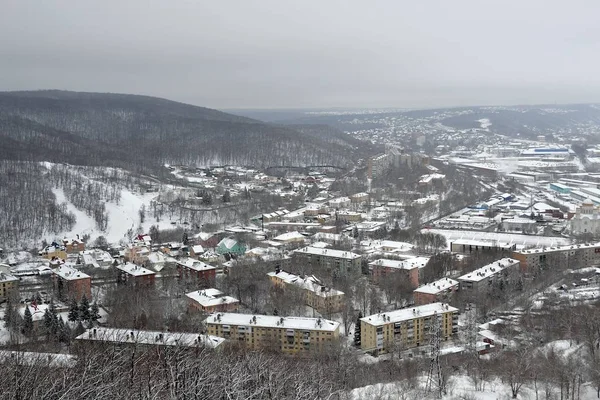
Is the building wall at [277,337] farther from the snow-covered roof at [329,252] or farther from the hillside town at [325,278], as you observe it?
the snow-covered roof at [329,252]

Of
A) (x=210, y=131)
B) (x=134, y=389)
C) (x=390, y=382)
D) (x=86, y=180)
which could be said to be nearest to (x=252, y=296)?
(x=390, y=382)

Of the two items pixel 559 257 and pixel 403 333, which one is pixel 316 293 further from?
pixel 559 257

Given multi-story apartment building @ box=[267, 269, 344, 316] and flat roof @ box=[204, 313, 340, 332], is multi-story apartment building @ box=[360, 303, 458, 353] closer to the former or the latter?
flat roof @ box=[204, 313, 340, 332]

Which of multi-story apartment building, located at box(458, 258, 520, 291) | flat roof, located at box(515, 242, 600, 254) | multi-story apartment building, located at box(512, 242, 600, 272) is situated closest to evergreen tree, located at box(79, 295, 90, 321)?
multi-story apartment building, located at box(458, 258, 520, 291)

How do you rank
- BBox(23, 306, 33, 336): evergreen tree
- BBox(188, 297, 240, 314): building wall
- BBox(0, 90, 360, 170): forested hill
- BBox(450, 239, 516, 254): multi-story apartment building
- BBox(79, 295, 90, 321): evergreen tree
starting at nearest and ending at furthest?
BBox(23, 306, 33, 336): evergreen tree, BBox(79, 295, 90, 321): evergreen tree, BBox(188, 297, 240, 314): building wall, BBox(450, 239, 516, 254): multi-story apartment building, BBox(0, 90, 360, 170): forested hill

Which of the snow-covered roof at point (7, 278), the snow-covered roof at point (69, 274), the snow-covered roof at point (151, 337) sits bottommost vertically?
the snow-covered roof at point (7, 278)

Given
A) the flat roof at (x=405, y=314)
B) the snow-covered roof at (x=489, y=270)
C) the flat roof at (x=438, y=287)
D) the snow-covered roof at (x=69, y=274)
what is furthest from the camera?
the snow-covered roof at (x=69, y=274)

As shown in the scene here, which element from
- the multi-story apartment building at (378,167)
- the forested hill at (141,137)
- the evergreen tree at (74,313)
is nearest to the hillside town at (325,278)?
the evergreen tree at (74,313)

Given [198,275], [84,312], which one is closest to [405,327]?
[198,275]
